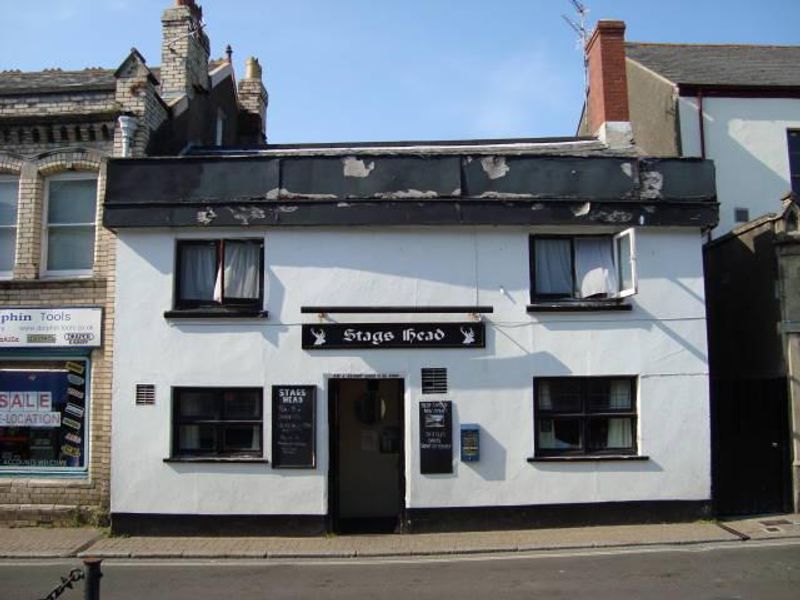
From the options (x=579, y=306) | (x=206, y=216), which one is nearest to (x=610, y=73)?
(x=579, y=306)

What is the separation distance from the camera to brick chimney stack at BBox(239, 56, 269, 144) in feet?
64.8

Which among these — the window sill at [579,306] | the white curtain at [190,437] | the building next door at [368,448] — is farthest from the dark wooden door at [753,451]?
the white curtain at [190,437]

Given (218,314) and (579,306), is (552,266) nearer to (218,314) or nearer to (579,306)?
(579,306)

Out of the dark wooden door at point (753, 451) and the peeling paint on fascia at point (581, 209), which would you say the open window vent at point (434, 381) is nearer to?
the peeling paint on fascia at point (581, 209)

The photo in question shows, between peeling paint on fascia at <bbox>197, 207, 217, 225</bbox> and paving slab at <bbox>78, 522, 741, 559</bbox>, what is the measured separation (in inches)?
193

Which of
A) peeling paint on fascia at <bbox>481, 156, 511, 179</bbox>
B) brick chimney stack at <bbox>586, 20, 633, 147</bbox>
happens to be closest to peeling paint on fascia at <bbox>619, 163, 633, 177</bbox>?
peeling paint on fascia at <bbox>481, 156, 511, 179</bbox>

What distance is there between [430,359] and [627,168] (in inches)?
178

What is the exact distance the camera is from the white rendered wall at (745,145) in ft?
50.2

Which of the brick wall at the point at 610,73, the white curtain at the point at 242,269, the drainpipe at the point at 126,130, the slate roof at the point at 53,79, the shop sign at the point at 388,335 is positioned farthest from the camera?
the brick wall at the point at 610,73

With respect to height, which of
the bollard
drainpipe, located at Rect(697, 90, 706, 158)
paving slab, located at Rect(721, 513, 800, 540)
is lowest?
paving slab, located at Rect(721, 513, 800, 540)

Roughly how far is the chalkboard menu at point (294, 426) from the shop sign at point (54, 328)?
338 centimetres

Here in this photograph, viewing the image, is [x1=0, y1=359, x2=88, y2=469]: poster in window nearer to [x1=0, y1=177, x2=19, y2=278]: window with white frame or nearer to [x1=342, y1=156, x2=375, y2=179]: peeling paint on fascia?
[x1=0, y1=177, x2=19, y2=278]: window with white frame

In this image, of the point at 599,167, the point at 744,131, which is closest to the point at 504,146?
the point at 599,167

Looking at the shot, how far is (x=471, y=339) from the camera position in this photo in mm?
11297
